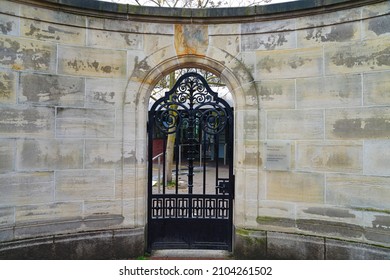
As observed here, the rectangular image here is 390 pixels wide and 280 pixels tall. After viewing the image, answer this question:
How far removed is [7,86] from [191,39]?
8.36 feet

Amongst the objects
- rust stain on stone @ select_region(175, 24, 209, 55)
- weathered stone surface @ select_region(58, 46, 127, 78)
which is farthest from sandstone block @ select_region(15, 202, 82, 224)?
rust stain on stone @ select_region(175, 24, 209, 55)

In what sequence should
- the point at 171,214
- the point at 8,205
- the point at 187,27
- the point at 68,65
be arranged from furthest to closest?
the point at 171,214 → the point at 187,27 → the point at 68,65 → the point at 8,205

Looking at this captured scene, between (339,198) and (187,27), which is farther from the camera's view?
(187,27)

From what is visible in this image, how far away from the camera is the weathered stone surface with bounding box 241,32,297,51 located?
371 centimetres

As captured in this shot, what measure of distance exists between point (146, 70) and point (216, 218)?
98.5 inches

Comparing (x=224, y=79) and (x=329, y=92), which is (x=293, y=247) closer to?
(x=329, y=92)

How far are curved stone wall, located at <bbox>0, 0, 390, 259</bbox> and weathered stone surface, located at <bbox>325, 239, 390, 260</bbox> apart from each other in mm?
13

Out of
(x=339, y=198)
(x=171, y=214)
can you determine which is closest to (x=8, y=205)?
(x=171, y=214)

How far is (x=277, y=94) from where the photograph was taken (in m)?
3.74

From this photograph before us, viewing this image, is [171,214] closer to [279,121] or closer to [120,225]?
[120,225]

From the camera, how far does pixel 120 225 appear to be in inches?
151

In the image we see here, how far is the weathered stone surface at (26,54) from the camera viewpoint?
3.35 meters

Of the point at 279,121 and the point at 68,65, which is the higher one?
the point at 68,65

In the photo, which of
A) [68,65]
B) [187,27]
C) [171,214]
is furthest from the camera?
[171,214]
